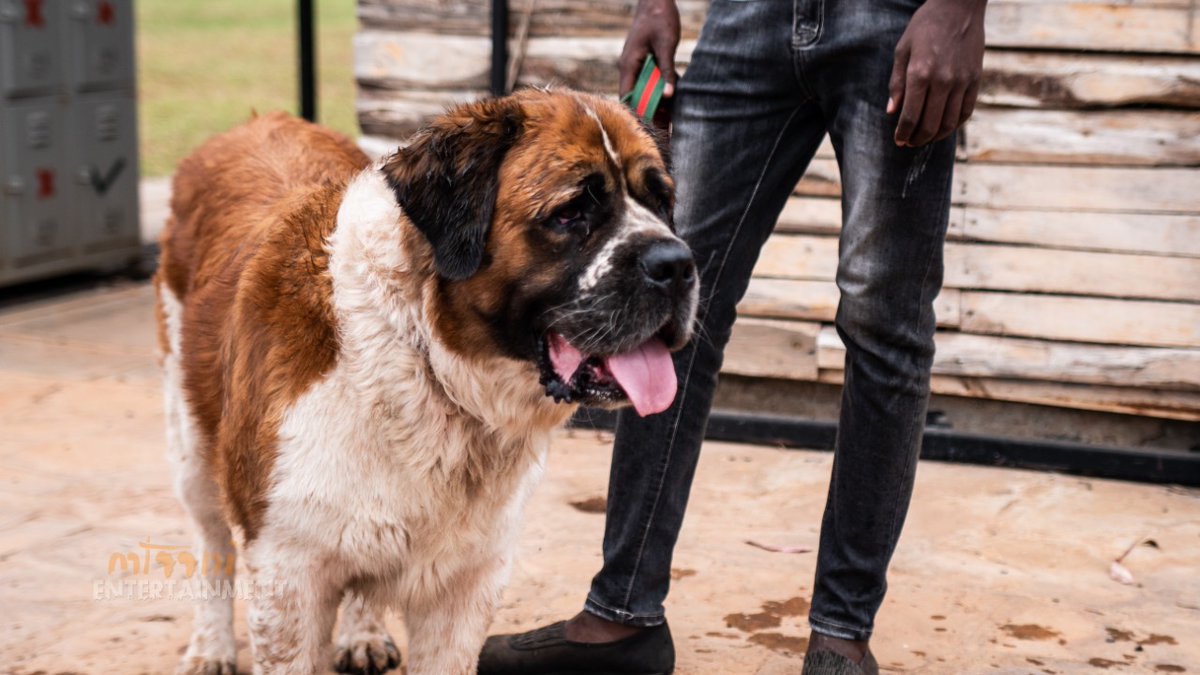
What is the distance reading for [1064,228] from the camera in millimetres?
5293

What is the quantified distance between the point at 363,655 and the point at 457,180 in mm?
1485

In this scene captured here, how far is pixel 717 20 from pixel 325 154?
4.04 ft

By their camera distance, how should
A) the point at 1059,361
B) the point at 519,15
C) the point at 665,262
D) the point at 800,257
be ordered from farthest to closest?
the point at 519,15 < the point at 800,257 < the point at 1059,361 < the point at 665,262

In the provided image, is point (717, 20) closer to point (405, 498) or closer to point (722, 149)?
point (722, 149)

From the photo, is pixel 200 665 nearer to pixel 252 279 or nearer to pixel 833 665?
pixel 252 279

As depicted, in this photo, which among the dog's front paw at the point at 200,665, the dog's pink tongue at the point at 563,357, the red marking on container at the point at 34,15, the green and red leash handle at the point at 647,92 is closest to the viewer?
the dog's pink tongue at the point at 563,357

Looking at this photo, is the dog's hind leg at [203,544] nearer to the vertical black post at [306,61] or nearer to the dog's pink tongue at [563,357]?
the dog's pink tongue at [563,357]

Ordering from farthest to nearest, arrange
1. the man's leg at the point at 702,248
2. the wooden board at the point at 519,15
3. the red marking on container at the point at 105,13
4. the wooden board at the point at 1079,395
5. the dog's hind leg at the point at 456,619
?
the red marking on container at the point at 105,13, the wooden board at the point at 519,15, the wooden board at the point at 1079,395, the man's leg at the point at 702,248, the dog's hind leg at the point at 456,619

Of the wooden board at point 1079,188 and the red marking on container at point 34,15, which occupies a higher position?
the red marking on container at point 34,15

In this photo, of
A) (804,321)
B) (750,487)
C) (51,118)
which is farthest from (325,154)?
(51,118)

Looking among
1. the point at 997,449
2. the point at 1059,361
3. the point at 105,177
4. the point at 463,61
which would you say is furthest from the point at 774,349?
the point at 105,177

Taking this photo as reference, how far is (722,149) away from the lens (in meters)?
3.29

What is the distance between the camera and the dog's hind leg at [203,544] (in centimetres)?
353

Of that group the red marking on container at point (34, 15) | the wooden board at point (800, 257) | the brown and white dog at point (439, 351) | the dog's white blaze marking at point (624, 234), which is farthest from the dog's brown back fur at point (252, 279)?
the red marking on container at point (34, 15)
